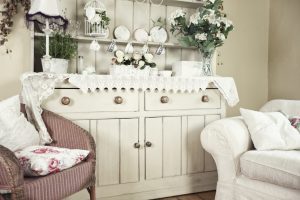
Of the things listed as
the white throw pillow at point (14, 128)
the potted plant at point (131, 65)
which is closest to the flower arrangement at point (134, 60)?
the potted plant at point (131, 65)

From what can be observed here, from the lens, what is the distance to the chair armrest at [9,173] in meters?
1.29

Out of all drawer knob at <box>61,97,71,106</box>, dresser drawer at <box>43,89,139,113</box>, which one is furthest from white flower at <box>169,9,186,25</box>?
drawer knob at <box>61,97,71,106</box>

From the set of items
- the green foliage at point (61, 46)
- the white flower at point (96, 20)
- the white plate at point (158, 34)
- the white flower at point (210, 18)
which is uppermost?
the white flower at point (210, 18)

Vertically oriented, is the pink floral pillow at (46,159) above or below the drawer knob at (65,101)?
below

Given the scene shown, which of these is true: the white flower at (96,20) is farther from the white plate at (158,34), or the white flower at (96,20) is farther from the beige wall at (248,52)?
the beige wall at (248,52)

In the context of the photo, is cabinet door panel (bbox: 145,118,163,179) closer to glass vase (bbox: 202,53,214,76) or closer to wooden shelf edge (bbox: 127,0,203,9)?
glass vase (bbox: 202,53,214,76)

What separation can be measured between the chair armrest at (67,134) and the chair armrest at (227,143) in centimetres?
76

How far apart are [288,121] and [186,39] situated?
38.3 inches

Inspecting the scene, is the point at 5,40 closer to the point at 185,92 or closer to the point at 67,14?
the point at 67,14

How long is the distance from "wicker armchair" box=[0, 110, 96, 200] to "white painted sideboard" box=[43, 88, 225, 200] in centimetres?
20

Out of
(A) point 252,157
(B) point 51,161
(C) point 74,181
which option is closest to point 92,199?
(C) point 74,181

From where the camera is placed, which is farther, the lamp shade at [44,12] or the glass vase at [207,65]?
the glass vase at [207,65]

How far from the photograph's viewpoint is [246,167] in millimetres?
1939

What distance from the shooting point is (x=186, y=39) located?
8.36 ft
